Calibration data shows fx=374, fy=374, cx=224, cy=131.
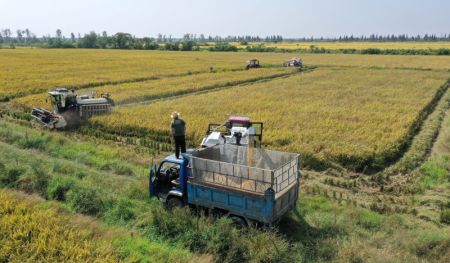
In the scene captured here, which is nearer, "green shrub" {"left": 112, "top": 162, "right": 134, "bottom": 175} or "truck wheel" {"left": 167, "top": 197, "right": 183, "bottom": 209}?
"truck wheel" {"left": 167, "top": 197, "right": 183, "bottom": 209}

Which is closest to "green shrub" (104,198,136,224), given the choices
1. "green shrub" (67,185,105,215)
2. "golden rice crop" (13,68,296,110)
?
"green shrub" (67,185,105,215)

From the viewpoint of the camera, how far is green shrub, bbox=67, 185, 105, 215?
917 centimetres

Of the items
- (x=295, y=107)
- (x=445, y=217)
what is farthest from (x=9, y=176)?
(x=295, y=107)

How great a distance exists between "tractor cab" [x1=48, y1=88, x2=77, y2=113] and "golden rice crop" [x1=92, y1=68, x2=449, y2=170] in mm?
1968

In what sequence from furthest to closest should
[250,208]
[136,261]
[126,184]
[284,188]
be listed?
[126,184]
[284,188]
[250,208]
[136,261]

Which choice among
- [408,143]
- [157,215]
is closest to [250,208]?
[157,215]

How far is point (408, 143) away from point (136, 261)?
1316cm

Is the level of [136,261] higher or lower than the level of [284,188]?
lower

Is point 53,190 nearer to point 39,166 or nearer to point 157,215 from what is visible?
point 39,166

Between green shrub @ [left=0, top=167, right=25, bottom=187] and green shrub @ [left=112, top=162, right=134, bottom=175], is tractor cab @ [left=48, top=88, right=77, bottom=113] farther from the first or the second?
green shrub @ [left=0, top=167, right=25, bottom=187]

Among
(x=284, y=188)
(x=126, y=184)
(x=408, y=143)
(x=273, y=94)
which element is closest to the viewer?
(x=284, y=188)

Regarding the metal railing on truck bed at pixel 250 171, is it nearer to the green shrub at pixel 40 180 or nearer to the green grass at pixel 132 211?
the green grass at pixel 132 211

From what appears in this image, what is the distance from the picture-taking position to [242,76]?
40594mm

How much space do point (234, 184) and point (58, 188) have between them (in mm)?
4981
